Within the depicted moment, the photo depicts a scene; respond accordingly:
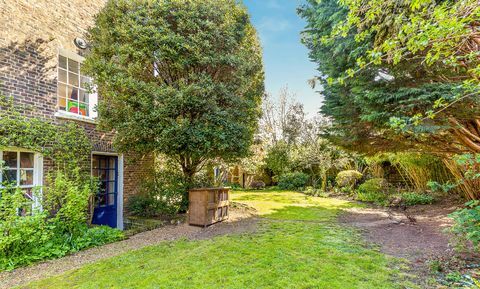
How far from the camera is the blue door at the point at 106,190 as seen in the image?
765cm

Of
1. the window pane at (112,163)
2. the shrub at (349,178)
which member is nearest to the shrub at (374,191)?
the shrub at (349,178)

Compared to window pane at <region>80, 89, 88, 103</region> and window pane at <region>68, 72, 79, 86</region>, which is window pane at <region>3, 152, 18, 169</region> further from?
window pane at <region>68, 72, 79, 86</region>

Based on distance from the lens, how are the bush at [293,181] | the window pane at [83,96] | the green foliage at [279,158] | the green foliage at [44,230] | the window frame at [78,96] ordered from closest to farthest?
the green foliage at [44,230], the window frame at [78,96], the window pane at [83,96], the bush at [293,181], the green foliage at [279,158]

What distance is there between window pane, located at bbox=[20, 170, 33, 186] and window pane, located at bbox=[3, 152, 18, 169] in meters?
0.24

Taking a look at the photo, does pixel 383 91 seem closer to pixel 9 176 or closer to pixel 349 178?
pixel 9 176

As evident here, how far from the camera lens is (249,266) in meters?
4.13

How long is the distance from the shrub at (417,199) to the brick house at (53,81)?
1025 cm

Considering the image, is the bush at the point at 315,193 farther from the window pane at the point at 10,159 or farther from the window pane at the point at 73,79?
the window pane at the point at 10,159

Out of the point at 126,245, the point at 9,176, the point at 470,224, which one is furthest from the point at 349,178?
the point at 9,176

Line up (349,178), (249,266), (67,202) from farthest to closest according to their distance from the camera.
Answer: (349,178) → (67,202) → (249,266)

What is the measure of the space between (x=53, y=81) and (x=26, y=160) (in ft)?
6.57

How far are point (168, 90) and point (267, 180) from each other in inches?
565

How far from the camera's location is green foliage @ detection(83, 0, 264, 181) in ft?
20.6

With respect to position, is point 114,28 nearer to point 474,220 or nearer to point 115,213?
point 115,213
